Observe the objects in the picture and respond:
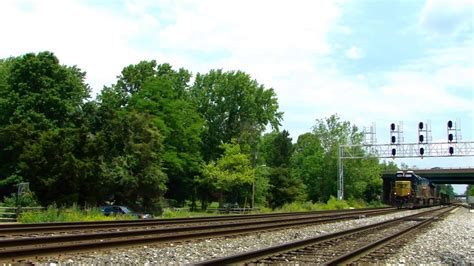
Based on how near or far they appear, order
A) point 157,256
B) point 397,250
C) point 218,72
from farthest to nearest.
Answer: point 218,72
point 397,250
point 157,256

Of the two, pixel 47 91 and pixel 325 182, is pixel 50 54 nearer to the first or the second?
pixel 47 91

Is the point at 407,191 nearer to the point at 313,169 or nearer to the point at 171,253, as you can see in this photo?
the point at 313,169

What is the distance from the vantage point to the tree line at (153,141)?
4388 centimetres

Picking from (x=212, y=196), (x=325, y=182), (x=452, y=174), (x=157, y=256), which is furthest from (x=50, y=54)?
(x=452, y=174)

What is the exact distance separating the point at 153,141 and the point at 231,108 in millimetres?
28972

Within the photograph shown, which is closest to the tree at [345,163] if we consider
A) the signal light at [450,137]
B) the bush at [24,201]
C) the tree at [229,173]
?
the tree at [229,173]

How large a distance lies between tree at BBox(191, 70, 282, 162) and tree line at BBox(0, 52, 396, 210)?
16 centimetres

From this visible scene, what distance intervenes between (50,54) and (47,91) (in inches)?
178

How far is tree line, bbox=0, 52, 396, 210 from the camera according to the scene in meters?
43.9

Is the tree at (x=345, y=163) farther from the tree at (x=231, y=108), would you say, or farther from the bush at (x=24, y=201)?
the bush at (x=24, y=201)

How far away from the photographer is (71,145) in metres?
43.2

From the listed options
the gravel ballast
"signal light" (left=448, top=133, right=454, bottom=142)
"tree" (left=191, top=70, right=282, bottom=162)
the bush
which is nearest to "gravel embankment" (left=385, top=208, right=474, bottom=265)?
the gravel ballast

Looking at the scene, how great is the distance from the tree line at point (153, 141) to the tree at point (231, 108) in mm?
163

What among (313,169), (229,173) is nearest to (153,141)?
(229,173)
